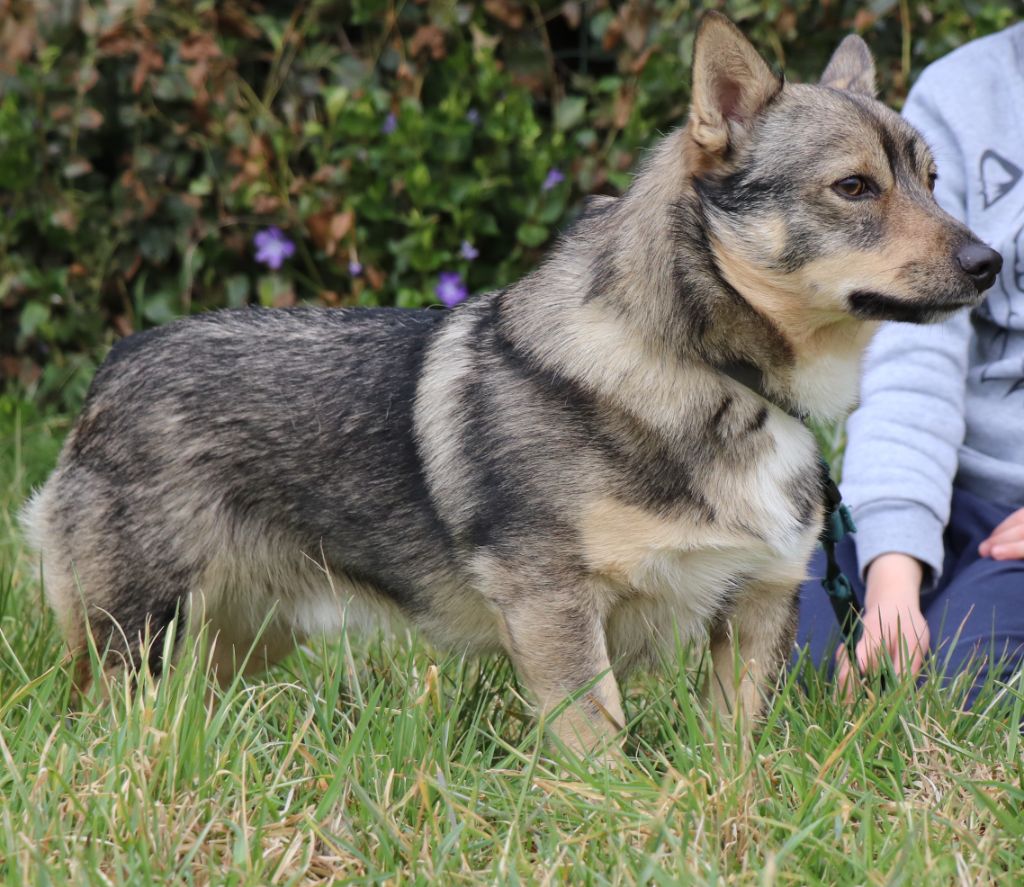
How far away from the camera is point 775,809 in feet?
7.37

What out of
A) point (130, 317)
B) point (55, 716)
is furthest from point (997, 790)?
point (130, 317)

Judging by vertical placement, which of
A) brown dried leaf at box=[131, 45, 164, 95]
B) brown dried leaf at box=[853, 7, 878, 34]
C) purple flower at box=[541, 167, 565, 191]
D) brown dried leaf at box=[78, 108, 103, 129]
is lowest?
purple flower at box=[541, 167, 565, 191]

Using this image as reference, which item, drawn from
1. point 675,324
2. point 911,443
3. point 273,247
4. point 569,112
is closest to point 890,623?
point 911,443

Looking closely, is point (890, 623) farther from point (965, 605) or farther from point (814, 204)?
point (814, 204)

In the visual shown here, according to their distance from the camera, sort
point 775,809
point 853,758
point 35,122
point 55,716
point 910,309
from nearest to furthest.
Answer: point 775,809, point 853,758, point 910,309, point 55,716, point 35,122

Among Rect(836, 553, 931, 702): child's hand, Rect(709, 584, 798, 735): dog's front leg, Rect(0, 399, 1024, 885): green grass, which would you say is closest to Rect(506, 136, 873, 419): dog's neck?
Rect(709, 584, 798, 735): dog's front leg

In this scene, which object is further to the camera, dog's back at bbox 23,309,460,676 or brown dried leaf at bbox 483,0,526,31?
brown dried leaf at bbox 483,0,526,31

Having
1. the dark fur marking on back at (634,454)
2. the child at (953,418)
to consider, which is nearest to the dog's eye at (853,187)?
the dark fur marking on back at (634,454)

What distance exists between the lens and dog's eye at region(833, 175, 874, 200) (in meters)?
2.67

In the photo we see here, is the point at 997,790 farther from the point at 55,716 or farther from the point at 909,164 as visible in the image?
the point at 55,716

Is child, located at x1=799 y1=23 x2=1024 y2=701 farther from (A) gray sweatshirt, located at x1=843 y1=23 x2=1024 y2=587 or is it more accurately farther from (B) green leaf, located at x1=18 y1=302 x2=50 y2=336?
(B) green leaf, located at x1=18 y1=302 x2=50 y2=336

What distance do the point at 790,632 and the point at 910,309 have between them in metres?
0.73

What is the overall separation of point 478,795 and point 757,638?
2.59 feet

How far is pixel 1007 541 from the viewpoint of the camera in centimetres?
314
